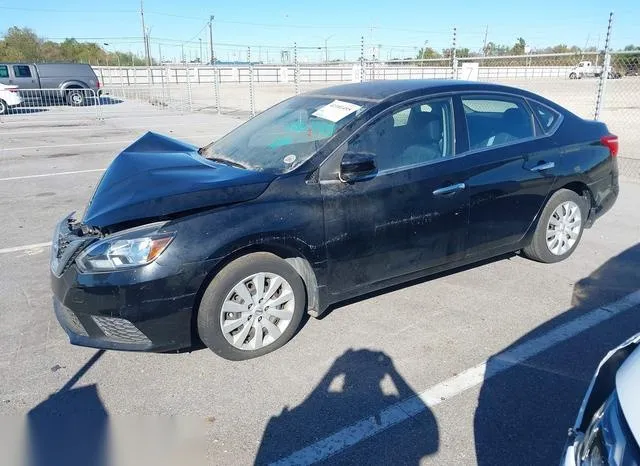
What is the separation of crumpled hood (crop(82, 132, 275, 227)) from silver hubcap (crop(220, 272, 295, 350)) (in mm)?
551

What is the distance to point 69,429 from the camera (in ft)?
8.69

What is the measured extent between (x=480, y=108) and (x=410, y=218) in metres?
1.27

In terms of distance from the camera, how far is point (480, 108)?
4180mm

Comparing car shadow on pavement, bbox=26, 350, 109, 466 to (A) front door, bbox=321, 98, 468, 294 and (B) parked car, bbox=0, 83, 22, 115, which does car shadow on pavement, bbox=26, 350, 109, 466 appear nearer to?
(A) front door, bbox=321, 98, 468, 294

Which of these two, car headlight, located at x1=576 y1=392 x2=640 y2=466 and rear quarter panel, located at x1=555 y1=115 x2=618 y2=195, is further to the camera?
rear quarter panel, located at x1=555 y1=115 x2=618 y2=195

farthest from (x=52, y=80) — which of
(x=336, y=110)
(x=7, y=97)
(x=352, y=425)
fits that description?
(x=352, y=425)

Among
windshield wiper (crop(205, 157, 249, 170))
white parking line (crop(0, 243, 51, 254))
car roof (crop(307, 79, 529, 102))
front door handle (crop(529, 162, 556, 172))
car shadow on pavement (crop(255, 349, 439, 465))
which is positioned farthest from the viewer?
white parking line (crop(0, 243, 51, 254))

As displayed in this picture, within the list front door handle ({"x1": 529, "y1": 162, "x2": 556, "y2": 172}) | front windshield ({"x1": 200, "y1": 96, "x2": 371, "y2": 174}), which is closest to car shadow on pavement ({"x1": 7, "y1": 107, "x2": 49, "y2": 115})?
front windshield ({"x1": 200, "y1": 96, "x2": 371, "y2": 174})

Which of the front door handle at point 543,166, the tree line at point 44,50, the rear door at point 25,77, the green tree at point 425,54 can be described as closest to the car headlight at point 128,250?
the front door handle at point 543,166

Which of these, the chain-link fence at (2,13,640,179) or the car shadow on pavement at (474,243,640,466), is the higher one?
the chain-link fence at (2,13,640,179)

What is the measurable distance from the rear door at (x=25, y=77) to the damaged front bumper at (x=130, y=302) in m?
25.5

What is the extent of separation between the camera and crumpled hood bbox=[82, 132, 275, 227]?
3.02 metres

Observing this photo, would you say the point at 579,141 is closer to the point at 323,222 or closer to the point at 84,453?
the point at 323,222

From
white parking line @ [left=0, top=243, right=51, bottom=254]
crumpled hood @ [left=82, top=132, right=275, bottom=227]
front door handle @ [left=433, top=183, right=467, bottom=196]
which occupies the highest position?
crumpled hood @ [left=82, top=132, right=275, bottom=227]
